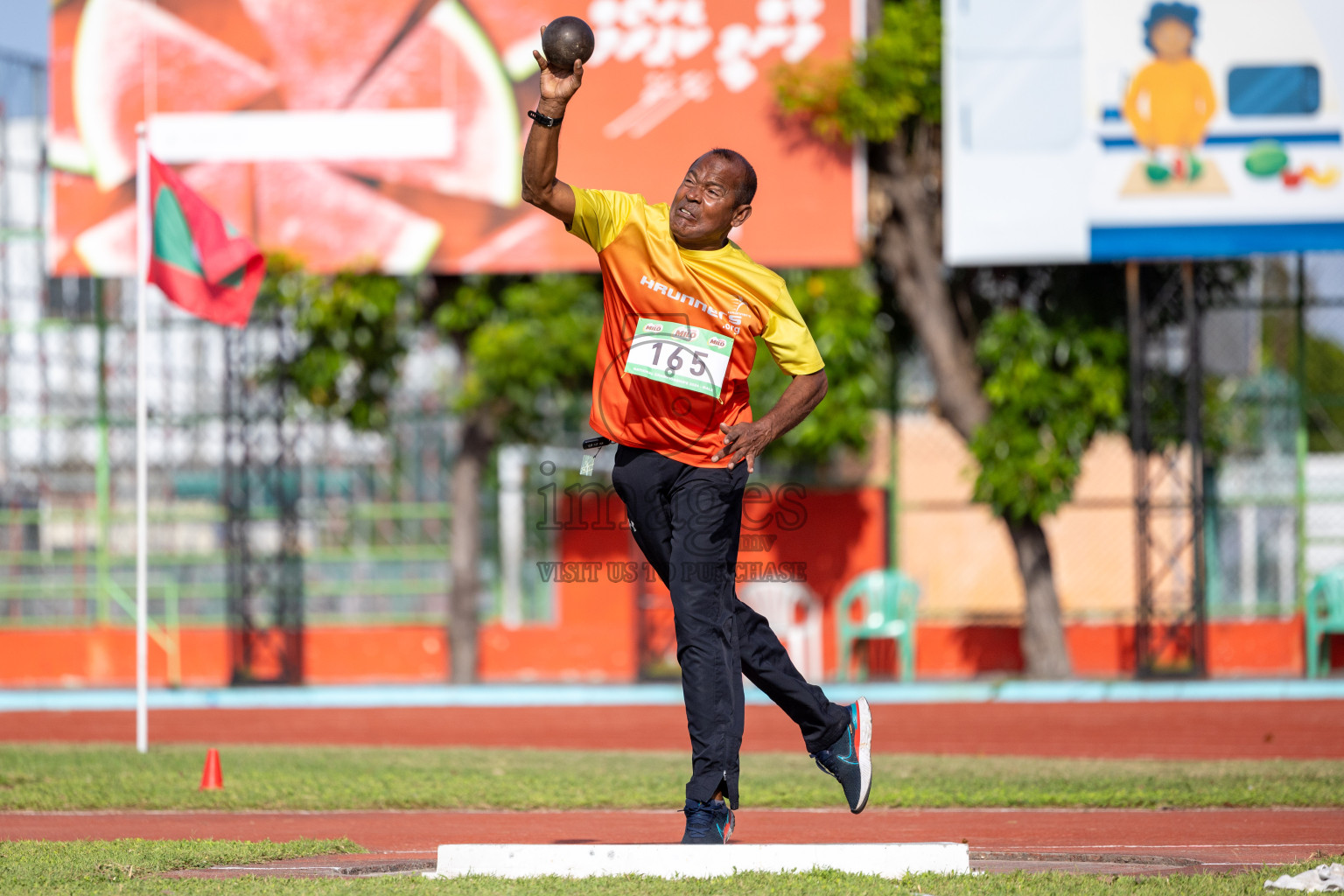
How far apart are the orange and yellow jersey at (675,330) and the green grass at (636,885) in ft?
4.39

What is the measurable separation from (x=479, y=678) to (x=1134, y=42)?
9697 millimetres

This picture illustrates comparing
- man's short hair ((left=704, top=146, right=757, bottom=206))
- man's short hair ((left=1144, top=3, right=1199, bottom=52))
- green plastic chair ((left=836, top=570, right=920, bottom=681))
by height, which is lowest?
green plastic chair ((left=836, top=570, right=920, bottom=681))

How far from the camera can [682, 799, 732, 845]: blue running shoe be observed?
4906 mm

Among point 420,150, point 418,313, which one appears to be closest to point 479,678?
point 418,313

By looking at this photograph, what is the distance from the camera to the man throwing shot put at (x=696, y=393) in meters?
4.95

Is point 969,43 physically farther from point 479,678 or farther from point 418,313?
point 479,678

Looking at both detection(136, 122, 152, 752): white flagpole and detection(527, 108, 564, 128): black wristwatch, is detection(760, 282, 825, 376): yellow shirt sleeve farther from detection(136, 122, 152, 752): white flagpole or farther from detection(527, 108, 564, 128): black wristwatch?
detection(136, 122, 152, 752): white flagpole

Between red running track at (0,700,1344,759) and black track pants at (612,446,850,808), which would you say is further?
red running track at (0,700,1344,759)

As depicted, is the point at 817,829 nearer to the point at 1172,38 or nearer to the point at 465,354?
the point at 1172,38

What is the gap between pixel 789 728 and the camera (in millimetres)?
12422

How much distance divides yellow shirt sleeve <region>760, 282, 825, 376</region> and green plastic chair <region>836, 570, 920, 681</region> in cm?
1213

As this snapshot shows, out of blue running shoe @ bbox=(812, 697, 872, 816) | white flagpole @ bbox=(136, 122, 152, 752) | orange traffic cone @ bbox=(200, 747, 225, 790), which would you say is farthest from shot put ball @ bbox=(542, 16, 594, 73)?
white flagpole @ bbox=(136, 122, 152, 752)

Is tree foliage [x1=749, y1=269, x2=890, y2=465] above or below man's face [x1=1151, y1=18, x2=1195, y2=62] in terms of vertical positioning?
below

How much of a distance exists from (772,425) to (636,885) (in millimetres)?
1443
